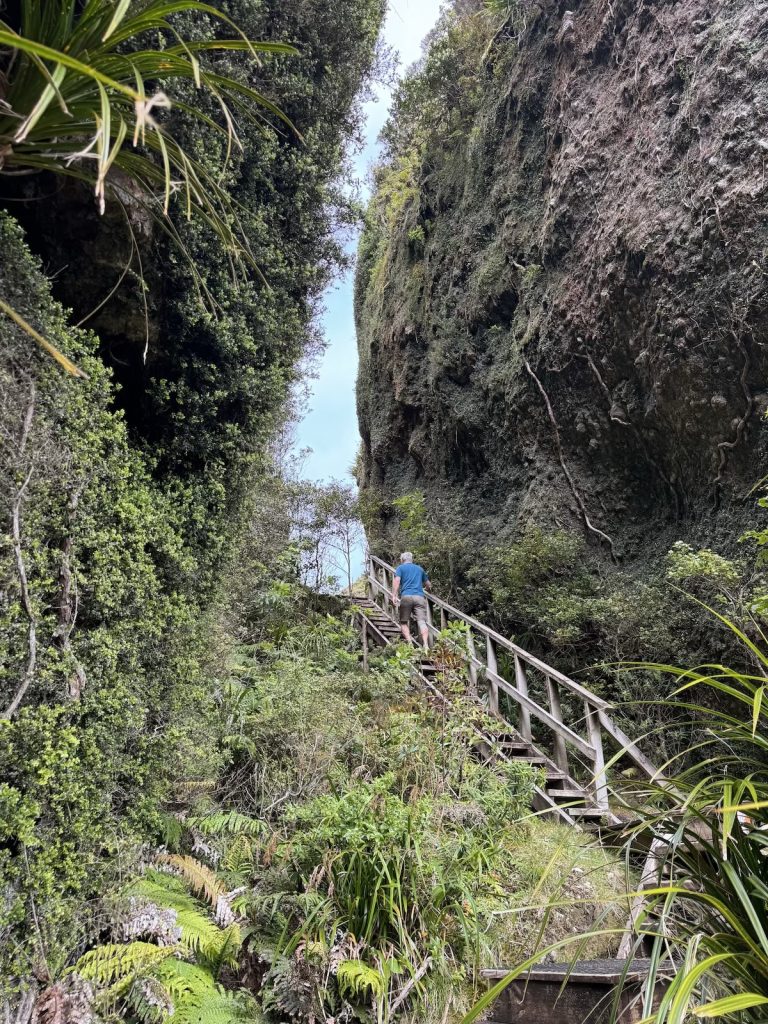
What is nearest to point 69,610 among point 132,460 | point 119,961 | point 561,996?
point 132,460

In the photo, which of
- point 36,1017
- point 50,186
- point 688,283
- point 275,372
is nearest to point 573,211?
point 688,283

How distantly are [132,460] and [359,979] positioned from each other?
129 inches

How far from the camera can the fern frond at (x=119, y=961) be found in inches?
111

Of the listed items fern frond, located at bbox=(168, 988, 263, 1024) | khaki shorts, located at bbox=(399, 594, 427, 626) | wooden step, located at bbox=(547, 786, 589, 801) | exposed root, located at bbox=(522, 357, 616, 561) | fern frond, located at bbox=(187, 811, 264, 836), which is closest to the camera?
fern frond, located at bbox=(168, 988, 263, 1024)

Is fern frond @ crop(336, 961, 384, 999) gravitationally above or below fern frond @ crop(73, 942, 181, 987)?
above

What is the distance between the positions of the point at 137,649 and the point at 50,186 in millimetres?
3025

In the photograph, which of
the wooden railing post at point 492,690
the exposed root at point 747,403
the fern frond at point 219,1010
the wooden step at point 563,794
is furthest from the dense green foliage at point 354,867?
the exposed root at point 747,403

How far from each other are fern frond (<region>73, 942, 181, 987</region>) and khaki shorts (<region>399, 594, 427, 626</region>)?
5585mm

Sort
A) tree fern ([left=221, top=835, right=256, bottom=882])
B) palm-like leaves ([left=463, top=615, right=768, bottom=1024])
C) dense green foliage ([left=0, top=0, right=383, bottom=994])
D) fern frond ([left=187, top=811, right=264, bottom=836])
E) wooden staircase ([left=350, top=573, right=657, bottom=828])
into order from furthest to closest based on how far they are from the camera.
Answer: wooden staircase ([left=350, top=573, right=657, bottom=828])
fern frond ([left=187, top=811, right=264, bottom=836])
tree fern ([left=221, top=835, right=256, bottom=882])
dense green foliage ([left=0, top=0, right=383, bottom=994])
palm-like leaves ([left=463, top=615, right=768, bottom=1024])

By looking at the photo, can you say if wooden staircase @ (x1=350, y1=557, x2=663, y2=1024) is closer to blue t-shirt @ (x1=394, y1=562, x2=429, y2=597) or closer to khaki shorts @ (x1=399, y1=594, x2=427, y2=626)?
khaki shorts @ (x1=399, y1=594, x2=427, y2=626)

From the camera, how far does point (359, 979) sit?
2.78m

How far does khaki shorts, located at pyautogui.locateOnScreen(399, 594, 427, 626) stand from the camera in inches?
327

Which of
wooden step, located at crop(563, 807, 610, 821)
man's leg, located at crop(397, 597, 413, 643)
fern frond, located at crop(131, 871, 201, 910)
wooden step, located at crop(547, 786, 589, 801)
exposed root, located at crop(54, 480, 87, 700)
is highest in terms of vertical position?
exposed root, located at crop(54, 480, 87, 700)

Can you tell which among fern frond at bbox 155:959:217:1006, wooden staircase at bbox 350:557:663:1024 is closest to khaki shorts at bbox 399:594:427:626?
wooden staircase at bbox 350:557:663:1024
